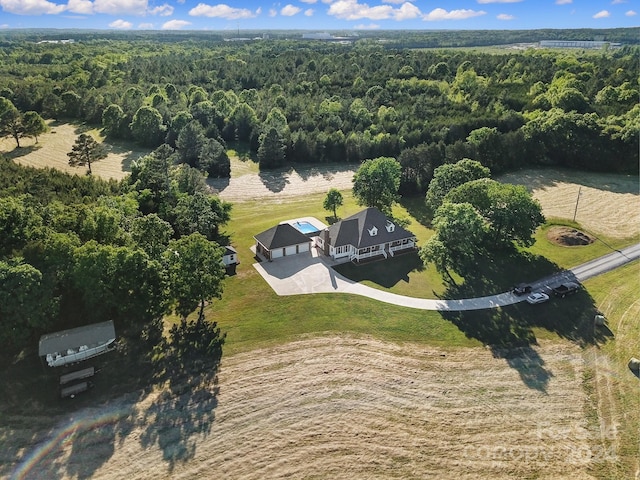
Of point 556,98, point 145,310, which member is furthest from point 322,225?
Result: point 556,98

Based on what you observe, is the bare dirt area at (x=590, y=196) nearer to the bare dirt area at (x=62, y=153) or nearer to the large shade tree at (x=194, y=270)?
the large shade tree at (x=194, y=270)

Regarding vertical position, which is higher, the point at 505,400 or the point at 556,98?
the point at 556,98

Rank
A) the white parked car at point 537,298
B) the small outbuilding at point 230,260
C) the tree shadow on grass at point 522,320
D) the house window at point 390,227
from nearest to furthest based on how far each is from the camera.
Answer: the tree shadow on grass at point 522,320 < the white parked car at point 537,298 < the small outbuilding at point 230,260 < the house window at point 390,227

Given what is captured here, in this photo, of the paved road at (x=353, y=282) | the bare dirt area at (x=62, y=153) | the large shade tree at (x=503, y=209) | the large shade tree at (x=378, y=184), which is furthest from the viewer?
the bare dirt area at (x=62, y=153)

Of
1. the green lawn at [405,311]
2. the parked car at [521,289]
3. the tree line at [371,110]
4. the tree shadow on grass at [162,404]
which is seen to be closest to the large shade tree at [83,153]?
the tree line at [371,110]

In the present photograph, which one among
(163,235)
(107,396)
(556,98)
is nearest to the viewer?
(107,396)

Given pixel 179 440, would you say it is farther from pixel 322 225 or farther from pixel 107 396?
pixel 322 225

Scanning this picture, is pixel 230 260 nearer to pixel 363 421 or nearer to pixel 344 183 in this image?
pixel 363 421

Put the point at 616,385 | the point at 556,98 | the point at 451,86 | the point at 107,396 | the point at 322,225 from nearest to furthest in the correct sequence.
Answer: the point at 107,396, the point at 616,385, the point at 322,225, the point at 556,98, the point at 451,86
